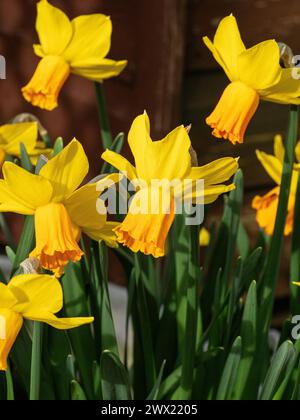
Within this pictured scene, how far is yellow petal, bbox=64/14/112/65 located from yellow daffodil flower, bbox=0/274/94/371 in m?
0.40

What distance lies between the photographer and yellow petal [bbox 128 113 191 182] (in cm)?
81

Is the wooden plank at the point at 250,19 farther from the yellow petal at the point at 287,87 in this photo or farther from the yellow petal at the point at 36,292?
the yellow petal at the point at 36,292

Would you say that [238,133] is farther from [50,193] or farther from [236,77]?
[50,193]

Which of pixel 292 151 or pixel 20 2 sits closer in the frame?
pixel 292 151

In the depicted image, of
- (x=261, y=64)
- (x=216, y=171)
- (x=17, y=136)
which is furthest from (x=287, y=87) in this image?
(x=17, y=136)

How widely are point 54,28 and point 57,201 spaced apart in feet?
1.07

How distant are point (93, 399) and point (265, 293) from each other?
10.2 inches

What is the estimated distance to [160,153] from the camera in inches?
32.0

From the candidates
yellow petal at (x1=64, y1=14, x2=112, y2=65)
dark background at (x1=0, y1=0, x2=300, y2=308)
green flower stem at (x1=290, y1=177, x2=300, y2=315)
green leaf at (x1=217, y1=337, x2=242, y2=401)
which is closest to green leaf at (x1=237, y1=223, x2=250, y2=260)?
green flower stem at (x1=290, y1=177, x2=300, y2=315)

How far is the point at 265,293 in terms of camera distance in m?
1.08

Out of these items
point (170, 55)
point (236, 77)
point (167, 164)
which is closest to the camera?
point (167, 164)

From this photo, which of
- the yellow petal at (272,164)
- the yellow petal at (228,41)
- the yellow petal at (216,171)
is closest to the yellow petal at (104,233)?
the yellow petal at (216,171)

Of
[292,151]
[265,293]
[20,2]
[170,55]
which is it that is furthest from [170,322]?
[20,2]

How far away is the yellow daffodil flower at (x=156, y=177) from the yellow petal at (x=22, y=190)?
0.07 m
